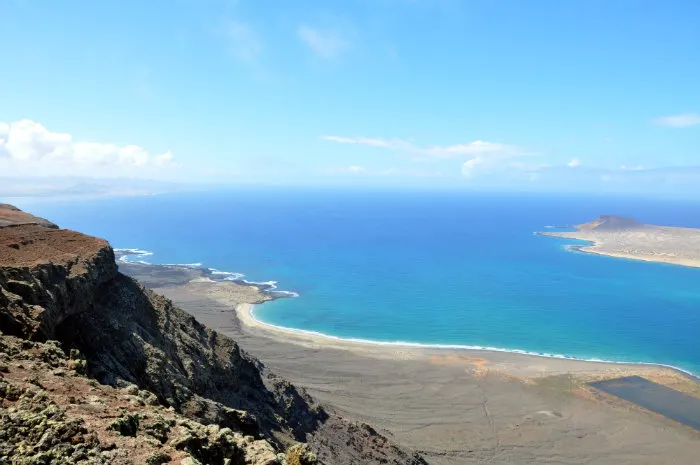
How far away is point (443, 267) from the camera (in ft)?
381

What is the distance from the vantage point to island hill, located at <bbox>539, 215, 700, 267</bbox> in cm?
13438

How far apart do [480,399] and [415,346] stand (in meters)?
16.3

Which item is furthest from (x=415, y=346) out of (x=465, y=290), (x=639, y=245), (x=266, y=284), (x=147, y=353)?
(x=639, y=245)

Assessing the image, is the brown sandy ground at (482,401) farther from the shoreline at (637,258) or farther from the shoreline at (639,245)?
the shoreline at (639,245)

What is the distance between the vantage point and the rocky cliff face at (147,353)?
15.3 metres

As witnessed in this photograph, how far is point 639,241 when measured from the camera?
527ft

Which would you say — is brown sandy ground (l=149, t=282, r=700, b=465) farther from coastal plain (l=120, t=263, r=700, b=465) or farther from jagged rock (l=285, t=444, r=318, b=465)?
jagged rock (l=285, t=444, r=318, b=465)

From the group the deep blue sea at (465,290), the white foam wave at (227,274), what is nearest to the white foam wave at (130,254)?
the deep blue sea at (465,290)

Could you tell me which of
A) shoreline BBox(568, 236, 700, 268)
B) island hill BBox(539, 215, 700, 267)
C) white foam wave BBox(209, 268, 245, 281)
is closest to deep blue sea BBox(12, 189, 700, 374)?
white foam wave BBox(209, 268, 245, 281)

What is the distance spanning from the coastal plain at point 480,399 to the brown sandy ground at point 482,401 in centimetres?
10

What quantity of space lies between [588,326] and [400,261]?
5834 centimetres

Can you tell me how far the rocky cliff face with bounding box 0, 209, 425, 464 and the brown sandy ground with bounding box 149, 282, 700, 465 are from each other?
9225mm

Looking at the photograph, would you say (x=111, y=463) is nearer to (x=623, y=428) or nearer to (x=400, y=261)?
(x=623, y=428)

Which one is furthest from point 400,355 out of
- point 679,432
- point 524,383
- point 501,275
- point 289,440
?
point 501,275
